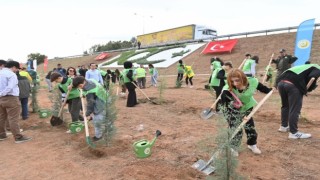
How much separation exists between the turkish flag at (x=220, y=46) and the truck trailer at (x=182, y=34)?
3360 millimetres

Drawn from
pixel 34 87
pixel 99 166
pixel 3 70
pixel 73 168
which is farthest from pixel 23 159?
pixel 34 87

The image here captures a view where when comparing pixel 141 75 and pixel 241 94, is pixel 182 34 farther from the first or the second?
pixel 241 94

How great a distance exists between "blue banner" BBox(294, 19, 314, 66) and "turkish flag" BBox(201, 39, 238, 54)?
44.8 ft

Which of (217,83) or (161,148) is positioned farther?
(217,83)

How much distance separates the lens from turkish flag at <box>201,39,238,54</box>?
26.4 metres

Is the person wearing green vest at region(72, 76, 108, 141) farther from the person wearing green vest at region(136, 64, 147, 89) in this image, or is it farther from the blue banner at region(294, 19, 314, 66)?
the person wearing green vest at region(136, 64, 147, 89)

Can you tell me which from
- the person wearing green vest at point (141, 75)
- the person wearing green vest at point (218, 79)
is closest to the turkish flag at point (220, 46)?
the person wearing green vest at point (141, 75)

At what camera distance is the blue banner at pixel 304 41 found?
38.7 feet

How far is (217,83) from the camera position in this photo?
774 cm

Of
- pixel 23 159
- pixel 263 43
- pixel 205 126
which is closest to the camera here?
pixel 23 159

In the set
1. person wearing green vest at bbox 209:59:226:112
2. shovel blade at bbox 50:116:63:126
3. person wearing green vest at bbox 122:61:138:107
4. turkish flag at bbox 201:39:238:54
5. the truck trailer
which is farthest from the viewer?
the truck trailer

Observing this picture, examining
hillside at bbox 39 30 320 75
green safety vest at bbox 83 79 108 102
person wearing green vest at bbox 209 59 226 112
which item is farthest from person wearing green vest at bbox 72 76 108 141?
hillside at bbox 39 30 320 75

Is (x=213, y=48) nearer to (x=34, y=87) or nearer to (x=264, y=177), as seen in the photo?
(x=34, y=87)

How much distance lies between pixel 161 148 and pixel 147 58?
27.2m
